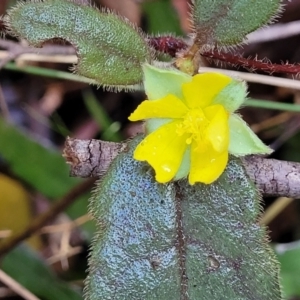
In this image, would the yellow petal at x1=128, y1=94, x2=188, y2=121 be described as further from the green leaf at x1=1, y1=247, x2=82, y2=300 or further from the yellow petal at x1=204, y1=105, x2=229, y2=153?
the green leaf at x1=1, y1=247, x2=82, y2=300

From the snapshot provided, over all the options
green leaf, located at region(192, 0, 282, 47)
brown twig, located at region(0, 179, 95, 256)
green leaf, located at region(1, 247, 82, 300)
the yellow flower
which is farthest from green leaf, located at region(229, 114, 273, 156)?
green leaf, located at region(1, 247, 82, 300)

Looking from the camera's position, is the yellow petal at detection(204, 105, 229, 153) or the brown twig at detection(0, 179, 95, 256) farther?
the brown twig at detection(0, 179, 95, 256)

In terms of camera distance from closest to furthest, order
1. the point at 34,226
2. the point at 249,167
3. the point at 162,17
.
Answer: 1. the point at 249,167
2. the point at 34,226
3. the point at 162,17

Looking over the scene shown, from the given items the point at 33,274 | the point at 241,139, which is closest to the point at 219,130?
the point at 241,139

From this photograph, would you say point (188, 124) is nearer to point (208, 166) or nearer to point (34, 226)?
point (208, 166)

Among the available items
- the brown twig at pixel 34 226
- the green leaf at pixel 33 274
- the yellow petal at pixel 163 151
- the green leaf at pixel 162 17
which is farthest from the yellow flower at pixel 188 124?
the green leaf at pixel 162 17

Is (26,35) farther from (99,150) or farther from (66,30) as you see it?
(99,150)

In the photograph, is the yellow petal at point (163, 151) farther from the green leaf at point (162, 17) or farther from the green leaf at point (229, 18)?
the green leaf at point (162, 17)

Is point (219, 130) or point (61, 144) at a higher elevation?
point (61, 144)
